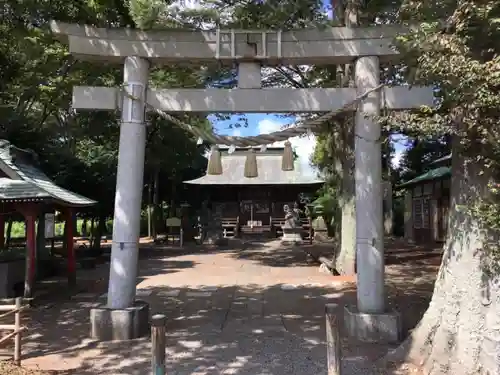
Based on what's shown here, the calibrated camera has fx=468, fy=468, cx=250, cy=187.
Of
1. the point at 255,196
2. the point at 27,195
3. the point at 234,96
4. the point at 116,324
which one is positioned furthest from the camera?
the point at 255,196

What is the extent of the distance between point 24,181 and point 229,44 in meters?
6.31

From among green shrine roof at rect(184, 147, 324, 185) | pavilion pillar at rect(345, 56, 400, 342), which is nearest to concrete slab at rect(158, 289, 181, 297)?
pavilion pillar at rect(345, 56, 400, 342)

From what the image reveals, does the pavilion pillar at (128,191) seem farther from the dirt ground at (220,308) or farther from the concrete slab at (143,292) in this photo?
the concrete slab at (143,292)

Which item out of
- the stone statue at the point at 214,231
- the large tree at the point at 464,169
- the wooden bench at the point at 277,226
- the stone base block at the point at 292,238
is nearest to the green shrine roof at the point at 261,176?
the wooden bench at the point at 277,226

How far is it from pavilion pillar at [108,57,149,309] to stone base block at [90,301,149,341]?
0.15m

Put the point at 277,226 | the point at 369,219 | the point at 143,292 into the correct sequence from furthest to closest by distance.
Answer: the point at 277,226 → the point at 143,292 → the point at 369,219

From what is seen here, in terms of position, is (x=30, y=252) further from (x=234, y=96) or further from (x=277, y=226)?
(x=277, y=226)

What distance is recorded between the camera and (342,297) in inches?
405

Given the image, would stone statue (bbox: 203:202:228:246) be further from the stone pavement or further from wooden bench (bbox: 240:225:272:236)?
the stone pavement

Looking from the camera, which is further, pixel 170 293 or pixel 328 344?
pixel 170 293

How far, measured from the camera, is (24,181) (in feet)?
35.3

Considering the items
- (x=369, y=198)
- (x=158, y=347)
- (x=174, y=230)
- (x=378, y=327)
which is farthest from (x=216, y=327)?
(x=174, y=230)

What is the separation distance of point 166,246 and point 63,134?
8.32 metres

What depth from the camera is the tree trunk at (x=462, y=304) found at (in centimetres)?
499
